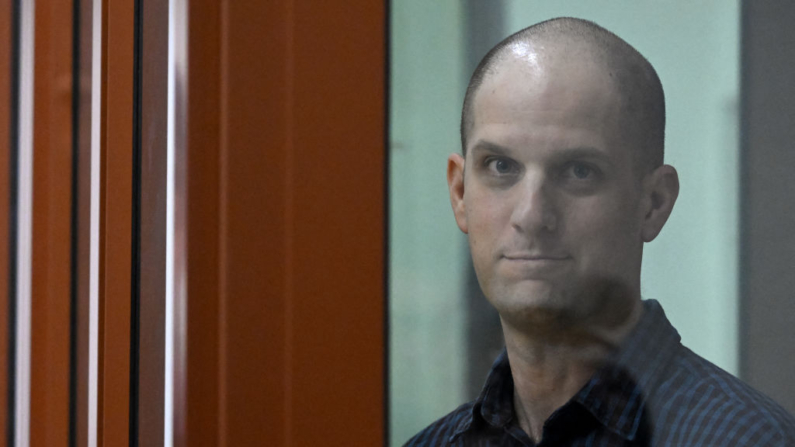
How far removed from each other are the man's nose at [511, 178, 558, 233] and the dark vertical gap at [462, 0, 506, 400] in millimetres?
94

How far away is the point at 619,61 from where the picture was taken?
63 cm

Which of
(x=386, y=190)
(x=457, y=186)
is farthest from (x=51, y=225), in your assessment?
(x=457, y=186)

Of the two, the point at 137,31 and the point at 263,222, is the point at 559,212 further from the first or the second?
the point at 137,31

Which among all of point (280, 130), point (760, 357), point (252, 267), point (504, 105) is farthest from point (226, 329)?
point (760, 357)

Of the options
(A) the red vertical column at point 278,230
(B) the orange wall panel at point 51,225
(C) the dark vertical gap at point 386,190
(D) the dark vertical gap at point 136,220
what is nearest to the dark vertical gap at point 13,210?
(B) the orange wall panel at point 51,225

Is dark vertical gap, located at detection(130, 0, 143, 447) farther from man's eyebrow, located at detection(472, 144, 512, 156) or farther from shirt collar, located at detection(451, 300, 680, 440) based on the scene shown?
shirt collar, located at detection(451, 300, 680, 440)

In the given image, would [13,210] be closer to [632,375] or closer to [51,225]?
[51,225]

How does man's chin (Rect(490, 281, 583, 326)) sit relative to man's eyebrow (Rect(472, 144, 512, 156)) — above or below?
below

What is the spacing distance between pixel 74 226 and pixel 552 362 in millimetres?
846

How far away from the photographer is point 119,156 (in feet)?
3.48

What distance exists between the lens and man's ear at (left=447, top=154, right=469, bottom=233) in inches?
29.3

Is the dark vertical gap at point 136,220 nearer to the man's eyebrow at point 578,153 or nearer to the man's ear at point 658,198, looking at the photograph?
the man's eyebrow at point 578,153

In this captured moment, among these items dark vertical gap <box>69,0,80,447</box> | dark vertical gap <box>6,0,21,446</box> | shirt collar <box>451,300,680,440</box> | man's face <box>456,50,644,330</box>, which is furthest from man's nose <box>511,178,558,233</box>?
dark vertical gap <box>6,0,21,446</box>

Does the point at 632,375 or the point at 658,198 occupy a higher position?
the point at 658,198
